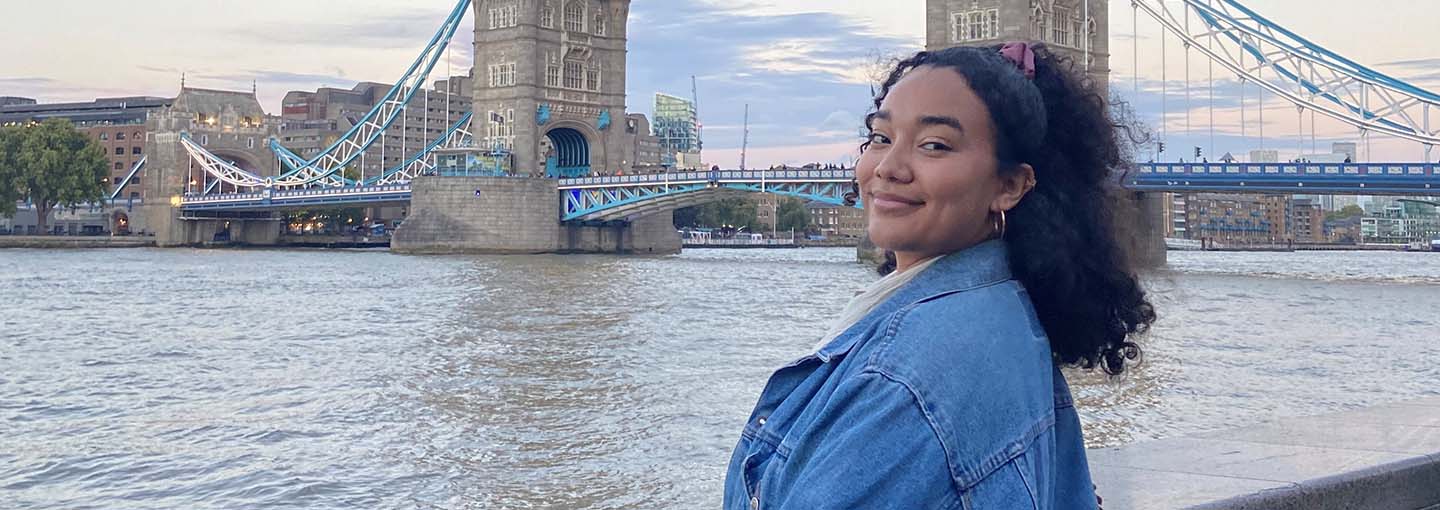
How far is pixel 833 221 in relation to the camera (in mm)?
136750

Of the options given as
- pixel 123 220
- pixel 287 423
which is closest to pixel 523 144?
pixel 123 220

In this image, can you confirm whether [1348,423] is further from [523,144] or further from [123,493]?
[523,144]

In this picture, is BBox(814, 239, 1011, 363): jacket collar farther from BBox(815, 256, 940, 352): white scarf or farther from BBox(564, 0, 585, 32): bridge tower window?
BBox(564, 0, 585, 32): bridge tower window

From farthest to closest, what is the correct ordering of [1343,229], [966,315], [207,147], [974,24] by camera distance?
[1343,229] → [207,147] → [974,24] → [966,315]

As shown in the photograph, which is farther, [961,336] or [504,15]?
[504,15]

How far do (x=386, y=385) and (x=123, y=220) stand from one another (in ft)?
262

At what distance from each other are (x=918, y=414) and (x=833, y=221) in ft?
446

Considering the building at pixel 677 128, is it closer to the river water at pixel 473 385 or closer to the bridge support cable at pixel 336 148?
the bridge support cable at pixel 336 148

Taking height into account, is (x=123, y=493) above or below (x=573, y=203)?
below

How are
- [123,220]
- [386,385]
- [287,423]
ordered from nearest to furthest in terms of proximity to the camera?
1. [287,423]
2. [386,385]
3. [123,220]

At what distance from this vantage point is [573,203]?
54688 millimetres

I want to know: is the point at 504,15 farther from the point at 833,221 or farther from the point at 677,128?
the point at 677,128

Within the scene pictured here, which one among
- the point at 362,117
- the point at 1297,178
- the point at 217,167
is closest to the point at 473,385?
the point at 1297,178

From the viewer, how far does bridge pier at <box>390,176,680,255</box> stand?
53.1 meters
